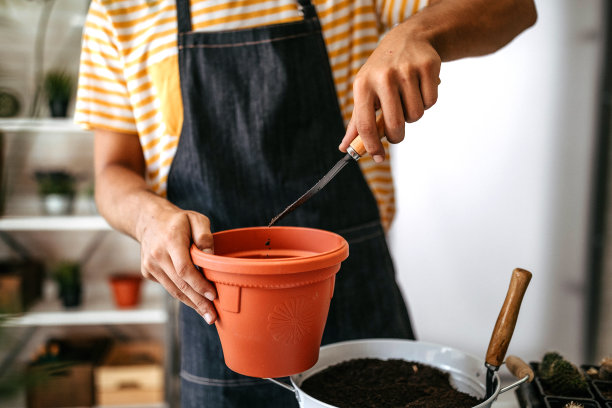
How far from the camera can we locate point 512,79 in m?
2.23

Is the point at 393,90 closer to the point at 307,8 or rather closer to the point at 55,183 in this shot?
the point at 307,8

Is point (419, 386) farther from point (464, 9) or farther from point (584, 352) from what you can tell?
point (584, 352)

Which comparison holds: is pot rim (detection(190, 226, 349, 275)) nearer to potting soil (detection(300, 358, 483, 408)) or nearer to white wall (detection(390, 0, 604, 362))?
potting soil (detection(300, 358, 483, 408))

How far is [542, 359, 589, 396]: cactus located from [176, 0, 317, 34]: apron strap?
729mm

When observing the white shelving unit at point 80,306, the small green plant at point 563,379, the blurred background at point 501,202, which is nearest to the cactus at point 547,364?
the small green plant at point 563,379

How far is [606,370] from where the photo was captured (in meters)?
0.70

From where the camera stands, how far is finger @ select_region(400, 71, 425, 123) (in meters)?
0.67

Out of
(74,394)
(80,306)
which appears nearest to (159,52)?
(80,306)

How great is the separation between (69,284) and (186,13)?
5.59 ft

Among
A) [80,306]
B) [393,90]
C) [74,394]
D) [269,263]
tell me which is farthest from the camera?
[80,306]

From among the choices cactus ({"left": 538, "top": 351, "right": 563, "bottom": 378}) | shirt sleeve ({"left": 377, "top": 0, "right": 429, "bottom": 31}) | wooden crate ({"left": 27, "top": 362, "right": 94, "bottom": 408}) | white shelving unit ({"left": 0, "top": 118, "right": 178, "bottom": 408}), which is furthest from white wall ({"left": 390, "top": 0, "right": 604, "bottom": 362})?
cactus ({"left": 538, "top": 351, "right": 563, "bottom": 378})

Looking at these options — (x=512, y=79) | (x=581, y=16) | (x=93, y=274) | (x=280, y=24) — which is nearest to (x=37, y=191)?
(x=93, y=274)

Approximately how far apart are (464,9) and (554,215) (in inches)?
66.9

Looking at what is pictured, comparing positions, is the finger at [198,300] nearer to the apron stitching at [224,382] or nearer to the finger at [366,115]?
the finger at [366,115]
